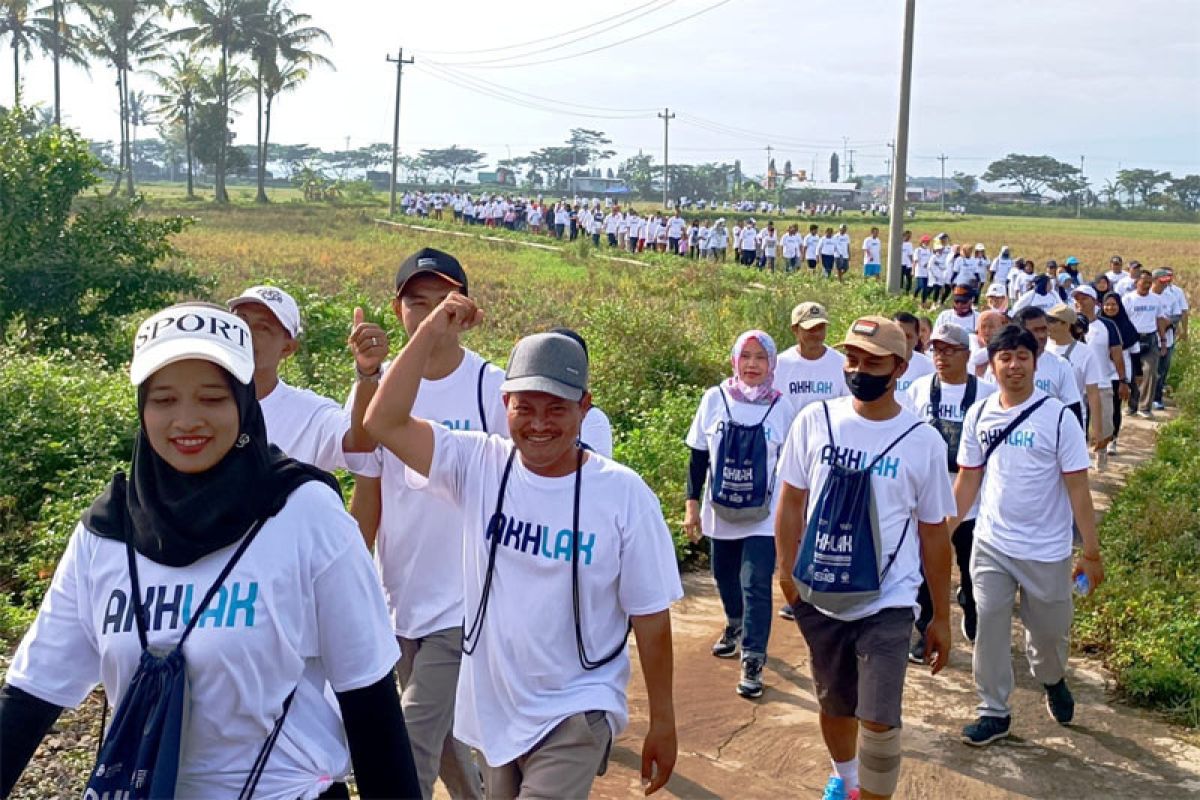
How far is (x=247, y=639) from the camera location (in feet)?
7.45

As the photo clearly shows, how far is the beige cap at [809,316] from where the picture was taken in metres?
7.28

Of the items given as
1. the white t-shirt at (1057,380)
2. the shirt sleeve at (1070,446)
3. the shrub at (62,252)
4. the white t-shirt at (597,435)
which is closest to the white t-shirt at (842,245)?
the shrub at (62,252)

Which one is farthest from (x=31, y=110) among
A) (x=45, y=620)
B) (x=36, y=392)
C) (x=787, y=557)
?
(x=45, y=620)

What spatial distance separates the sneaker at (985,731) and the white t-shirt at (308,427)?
3.36 m

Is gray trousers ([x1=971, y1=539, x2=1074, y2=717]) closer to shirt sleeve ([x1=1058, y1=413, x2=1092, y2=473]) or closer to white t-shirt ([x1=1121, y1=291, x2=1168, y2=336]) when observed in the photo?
shirt sleeve ([x1=1058, y1=413, x2=1092, y2=473])

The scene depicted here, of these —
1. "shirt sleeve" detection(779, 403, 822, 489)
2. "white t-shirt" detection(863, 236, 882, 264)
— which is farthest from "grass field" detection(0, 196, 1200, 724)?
"white t-shirt" detection(863, 236, 882, 264)

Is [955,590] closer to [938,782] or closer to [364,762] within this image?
[938,782]

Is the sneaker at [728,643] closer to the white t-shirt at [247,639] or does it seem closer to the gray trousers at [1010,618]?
the gray trousers at [1010,618]

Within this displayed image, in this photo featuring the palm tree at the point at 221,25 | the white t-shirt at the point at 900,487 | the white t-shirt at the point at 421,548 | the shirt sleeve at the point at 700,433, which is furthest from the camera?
the palm tree at the point at 221,25

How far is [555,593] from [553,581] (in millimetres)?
33

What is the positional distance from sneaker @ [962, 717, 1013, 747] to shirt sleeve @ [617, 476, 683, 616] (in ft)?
9.97

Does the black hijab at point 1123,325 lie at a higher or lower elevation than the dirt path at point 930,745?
higher

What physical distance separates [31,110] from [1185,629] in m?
13.2

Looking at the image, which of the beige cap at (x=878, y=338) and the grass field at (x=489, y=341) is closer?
the beige cap at (x=878, y=338)
